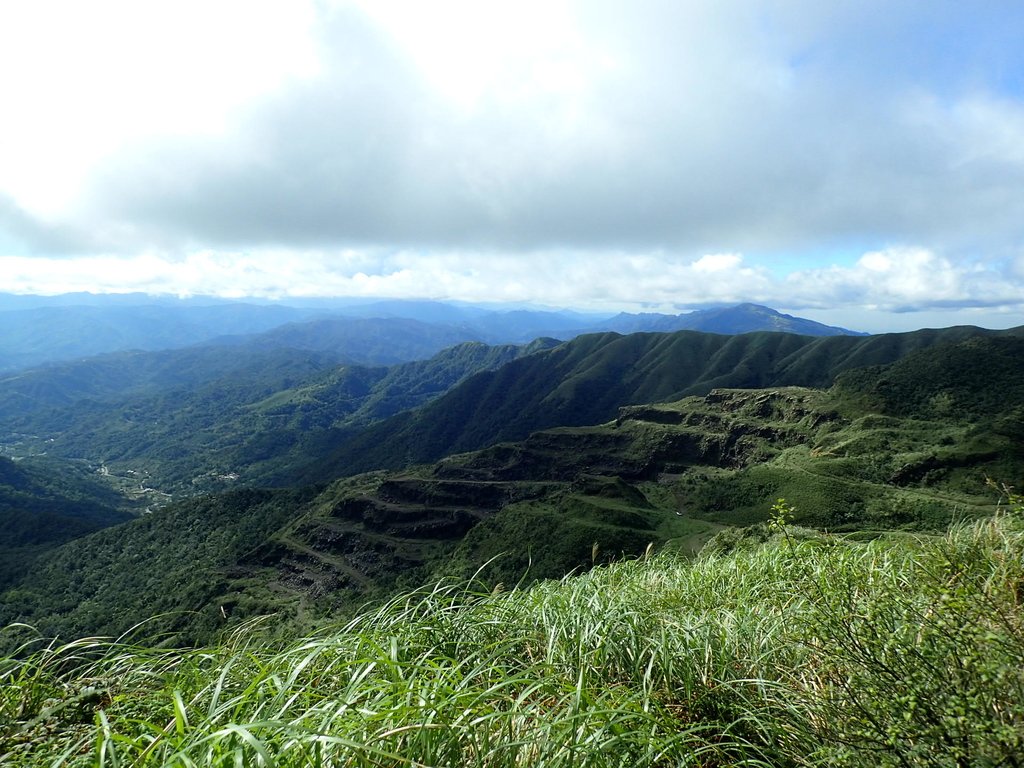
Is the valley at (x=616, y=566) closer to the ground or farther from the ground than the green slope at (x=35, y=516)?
farther from the ground

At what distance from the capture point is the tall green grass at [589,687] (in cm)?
257

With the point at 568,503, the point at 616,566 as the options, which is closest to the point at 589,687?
the point at 616,566

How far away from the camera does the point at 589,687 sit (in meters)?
3.53

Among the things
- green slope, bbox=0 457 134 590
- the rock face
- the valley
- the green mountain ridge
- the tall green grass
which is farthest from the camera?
green slope, bbox=0 457 134 590

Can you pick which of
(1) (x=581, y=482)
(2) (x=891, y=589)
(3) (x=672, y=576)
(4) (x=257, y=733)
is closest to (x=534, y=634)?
(4) (x=257, y=733)

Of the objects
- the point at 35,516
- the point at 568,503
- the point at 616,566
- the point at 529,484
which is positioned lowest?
the point at 35,516

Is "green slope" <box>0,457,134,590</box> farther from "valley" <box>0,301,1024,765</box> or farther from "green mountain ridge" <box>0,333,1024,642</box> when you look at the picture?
"green mountain ridge" <box>0,333,1024,642</box>

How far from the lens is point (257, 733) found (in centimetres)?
283

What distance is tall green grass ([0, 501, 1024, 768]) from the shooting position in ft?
8.44

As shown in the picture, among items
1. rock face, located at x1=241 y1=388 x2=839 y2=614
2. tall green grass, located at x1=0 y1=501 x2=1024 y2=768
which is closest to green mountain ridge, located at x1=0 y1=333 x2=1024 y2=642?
rock face, located at x1=241 y1=388 x2=839 y2=614

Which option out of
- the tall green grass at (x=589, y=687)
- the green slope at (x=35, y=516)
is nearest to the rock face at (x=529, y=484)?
the tall green grass at (x=589, y=687)

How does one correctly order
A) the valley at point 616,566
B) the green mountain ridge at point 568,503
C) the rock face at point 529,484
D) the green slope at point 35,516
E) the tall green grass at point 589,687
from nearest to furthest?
the tall green grass at point 589,687
the valley at point 616,566
the green mountain ridge at point 568,503
the rock face at point 529,484
the green slope at point 35,516

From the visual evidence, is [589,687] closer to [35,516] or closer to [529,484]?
[529,484]

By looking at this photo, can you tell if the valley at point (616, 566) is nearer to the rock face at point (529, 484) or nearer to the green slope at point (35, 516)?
the rock face at point (529, 484)
